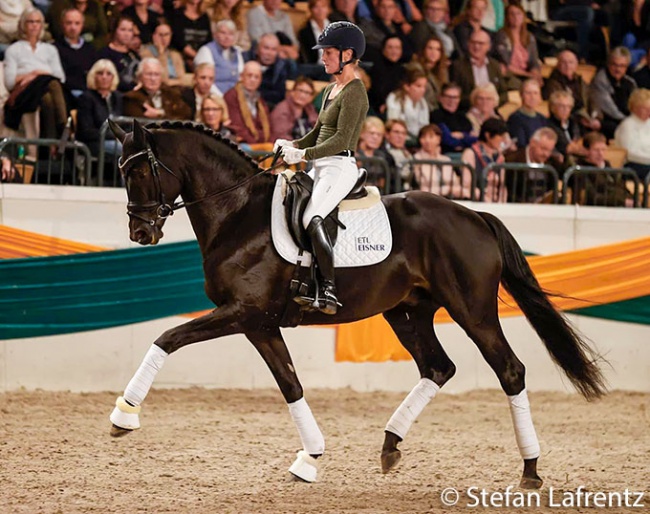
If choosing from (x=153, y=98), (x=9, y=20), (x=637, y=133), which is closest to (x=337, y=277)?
(x=153, y=98)

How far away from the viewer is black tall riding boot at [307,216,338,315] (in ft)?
21.5

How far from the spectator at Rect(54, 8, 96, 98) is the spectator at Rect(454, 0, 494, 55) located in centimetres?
495

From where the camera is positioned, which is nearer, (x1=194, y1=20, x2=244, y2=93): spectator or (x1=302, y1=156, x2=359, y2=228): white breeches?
(x1=302, y1=156, x2=359, y2=228): white breeches

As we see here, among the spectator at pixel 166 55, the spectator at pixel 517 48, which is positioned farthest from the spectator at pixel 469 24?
the spectator at pixel 166 55

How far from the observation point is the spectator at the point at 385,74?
1234 centimetres

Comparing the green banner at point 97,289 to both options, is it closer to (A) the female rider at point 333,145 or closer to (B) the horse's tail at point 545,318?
(A) the female rider at point 333,145

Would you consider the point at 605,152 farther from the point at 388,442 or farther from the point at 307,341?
the point at 388,442

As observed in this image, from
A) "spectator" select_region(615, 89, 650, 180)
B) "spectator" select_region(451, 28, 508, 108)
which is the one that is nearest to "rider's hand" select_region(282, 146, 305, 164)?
"spectator" select_region(451, 28, 508, 108)

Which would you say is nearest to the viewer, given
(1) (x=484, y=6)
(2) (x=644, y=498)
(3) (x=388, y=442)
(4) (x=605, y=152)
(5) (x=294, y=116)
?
(2) (x=644, y=498)

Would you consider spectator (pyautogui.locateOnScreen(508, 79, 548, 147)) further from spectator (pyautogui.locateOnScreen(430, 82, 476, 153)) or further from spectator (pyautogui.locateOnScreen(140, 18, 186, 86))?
spectator (pyautogui.locateOnScreen(140, 18, 186, 86))

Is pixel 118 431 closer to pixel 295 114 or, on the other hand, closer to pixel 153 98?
pixel 153 98

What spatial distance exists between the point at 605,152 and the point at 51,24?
21.6 feet

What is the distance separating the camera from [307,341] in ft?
35.0

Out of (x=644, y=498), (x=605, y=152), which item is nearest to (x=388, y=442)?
(x=644, y=498)
